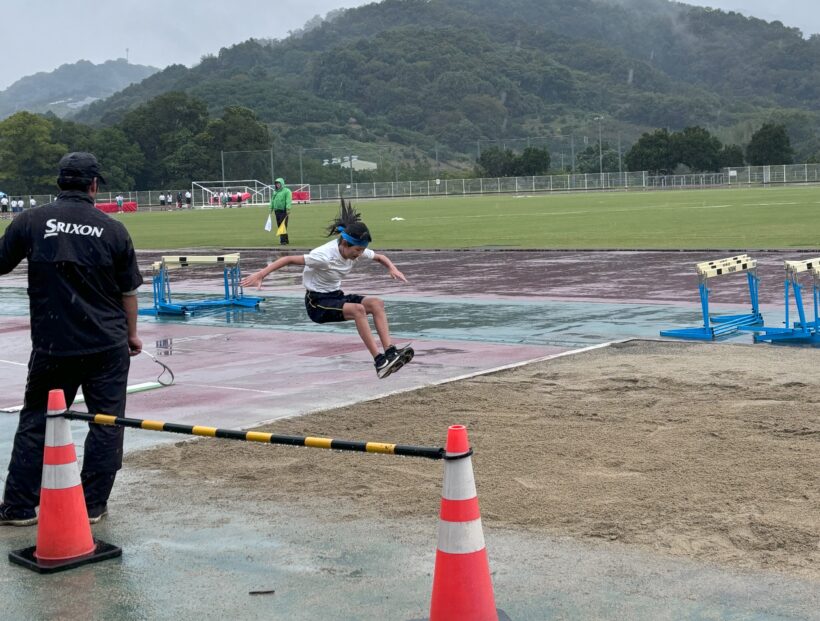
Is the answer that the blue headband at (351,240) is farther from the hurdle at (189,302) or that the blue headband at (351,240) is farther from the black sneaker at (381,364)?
the hurdle at (189,302)

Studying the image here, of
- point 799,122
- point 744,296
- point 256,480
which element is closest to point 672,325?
point 744,296

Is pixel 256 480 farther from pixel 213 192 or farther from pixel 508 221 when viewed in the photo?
pixel 213 192

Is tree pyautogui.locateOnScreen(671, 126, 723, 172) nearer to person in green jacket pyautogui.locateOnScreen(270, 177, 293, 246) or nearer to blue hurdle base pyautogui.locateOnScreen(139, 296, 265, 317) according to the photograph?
person in green jacket pyautogui.locateOnScreen(270, 177, 293, 246)

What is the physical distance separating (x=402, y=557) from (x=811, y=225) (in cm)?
3139

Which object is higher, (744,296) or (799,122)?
(799,122)

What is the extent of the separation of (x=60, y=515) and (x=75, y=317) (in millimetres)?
1221

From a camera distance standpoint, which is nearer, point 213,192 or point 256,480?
point 256,480

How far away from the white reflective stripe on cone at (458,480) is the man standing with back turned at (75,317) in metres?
2.75

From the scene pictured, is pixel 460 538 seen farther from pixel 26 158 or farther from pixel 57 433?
pixel 26 158

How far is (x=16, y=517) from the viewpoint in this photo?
703cm

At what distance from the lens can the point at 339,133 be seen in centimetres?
17738

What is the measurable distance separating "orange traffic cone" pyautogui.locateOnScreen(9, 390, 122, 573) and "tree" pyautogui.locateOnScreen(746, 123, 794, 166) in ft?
352

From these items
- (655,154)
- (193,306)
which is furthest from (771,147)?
(193,306)

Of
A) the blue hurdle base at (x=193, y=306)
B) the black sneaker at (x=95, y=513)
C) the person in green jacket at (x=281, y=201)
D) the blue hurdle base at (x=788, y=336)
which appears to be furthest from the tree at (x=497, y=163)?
the black sneaker at (x=95, y=513)
